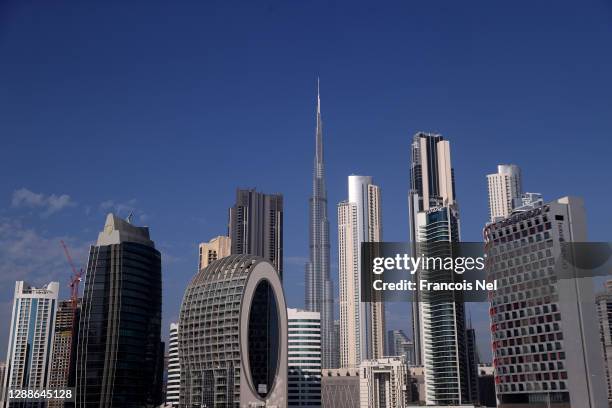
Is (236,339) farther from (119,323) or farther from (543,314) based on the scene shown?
(543,314)

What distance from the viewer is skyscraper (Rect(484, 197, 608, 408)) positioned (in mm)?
105875

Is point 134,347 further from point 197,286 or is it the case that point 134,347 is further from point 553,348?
point 553,348

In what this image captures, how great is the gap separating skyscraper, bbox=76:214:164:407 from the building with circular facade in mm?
14484

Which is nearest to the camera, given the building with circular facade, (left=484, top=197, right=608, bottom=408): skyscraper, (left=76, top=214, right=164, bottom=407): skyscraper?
(left=484, top=197, right=608, bottom=408): skyscraper

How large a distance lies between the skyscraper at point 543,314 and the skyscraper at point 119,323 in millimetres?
101434

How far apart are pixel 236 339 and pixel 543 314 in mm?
79801

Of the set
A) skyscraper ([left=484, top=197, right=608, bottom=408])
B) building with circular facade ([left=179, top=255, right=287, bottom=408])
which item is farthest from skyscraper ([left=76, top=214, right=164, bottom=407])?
skyscraper ([left=484, top=197, right=608, bottom=408])

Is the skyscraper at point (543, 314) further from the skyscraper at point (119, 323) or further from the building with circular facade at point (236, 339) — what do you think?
the skyscraper at point (119, 323)

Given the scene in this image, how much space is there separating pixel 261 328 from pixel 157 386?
43.9 m

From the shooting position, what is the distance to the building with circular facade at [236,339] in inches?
6590

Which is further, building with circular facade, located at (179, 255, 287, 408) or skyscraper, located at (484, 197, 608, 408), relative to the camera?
building with circular facade, located at (179, 255, 287, 408)

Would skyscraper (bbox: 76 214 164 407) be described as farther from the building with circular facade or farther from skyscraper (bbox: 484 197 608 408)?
skyscraper (bbox: 484 197 608 408)

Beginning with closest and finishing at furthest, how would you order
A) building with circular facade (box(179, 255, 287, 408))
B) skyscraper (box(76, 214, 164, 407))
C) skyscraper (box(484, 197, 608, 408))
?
skyscraper (box(484, 197, 608, 408)) → building with circular facade (box(179, 255, 287, 408)) → skyscraper (box(76, 214, 164, 407))

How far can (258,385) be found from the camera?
16975 centimetres
